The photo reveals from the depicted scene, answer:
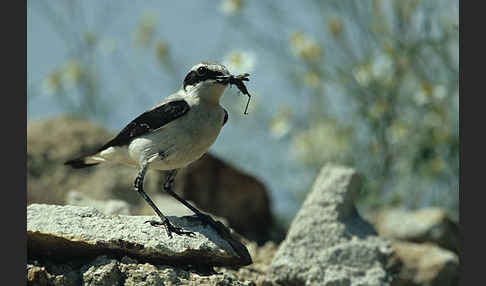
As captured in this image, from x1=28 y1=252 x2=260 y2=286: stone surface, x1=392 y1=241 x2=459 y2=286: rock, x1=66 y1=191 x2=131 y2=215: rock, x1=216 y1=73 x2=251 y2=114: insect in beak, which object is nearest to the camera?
x1=28 y1=252 x2=260 y2=286: stone surface

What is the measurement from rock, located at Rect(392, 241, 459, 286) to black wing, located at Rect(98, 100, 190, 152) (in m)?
2.66

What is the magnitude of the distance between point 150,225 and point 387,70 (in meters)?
5.17

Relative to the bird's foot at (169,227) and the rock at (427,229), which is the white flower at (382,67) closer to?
the rock at (427,229)

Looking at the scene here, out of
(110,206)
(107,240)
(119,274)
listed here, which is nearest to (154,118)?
(107,240)

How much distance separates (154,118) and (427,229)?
3.72 metres

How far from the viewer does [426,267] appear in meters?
6.84

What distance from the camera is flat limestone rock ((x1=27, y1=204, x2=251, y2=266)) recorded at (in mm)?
4621

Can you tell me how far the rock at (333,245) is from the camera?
5762mm

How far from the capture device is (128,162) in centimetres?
566

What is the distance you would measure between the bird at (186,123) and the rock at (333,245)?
0.87 metres

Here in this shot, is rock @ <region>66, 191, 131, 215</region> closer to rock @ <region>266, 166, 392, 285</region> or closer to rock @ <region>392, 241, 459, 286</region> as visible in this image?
rock @ <region>266, 166, 392, 285</region>

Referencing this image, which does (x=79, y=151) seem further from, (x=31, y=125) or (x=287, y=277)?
(x=287, y=277)

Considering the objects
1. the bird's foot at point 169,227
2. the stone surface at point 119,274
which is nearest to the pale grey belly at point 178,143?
the bird's foot at point 169,227

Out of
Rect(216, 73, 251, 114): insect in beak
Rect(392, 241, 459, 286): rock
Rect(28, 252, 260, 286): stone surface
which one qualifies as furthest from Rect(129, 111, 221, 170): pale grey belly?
Rect(392, 241, 459, 286): rock
